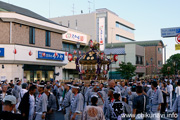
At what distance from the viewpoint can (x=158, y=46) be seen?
197 ft

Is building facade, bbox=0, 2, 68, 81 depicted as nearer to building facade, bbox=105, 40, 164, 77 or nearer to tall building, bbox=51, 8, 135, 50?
tall building, bbox=51, 8, 135, 50

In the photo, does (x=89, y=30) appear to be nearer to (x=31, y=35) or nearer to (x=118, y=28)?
(x=118, y=28)

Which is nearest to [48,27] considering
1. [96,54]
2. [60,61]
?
[60,61]

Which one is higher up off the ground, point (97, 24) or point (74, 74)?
point (97, 24)

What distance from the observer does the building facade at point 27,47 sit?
2544cm

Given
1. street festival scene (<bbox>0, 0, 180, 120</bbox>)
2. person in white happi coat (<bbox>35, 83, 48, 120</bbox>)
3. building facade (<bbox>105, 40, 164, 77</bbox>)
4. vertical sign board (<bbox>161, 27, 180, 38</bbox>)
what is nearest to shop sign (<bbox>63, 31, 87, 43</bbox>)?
street festival scene (<bbox>0, 0, 180, 120</bbox>)

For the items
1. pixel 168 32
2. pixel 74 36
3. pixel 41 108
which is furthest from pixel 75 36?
pixel 41 108

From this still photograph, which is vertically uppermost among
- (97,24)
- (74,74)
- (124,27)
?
(124,27)

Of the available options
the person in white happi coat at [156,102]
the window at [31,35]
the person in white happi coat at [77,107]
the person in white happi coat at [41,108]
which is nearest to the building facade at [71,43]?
the window at [31,35]

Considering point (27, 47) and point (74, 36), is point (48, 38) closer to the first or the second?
point (27, 47)

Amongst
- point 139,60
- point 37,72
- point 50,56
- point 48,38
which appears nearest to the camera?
point 37,72

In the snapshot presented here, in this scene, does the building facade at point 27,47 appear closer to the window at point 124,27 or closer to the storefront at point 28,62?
the storefront at point 28,62

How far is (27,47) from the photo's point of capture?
27.5 meters

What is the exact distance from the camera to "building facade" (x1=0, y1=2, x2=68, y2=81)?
25438mm
